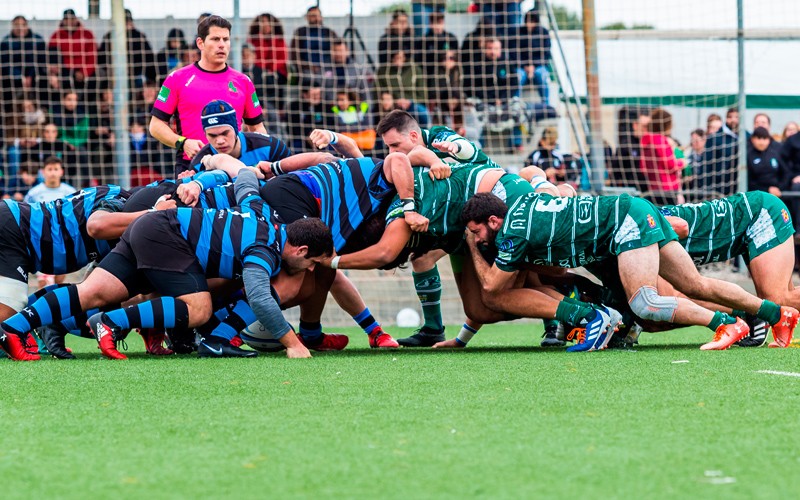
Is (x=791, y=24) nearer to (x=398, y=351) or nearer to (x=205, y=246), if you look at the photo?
(x=398, y=351)

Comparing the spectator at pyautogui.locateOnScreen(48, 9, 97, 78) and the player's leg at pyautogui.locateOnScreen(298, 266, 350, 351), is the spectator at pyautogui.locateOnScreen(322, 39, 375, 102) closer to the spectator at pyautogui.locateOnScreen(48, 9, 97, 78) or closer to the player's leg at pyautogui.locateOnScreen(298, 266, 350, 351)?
the spectator at pyautogui.locateOnScreen(48, 9, 97, 78)

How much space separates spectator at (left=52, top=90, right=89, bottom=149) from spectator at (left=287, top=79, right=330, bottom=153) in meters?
2.18

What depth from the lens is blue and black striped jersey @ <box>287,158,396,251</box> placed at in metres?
6.70

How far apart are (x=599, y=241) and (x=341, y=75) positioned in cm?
644

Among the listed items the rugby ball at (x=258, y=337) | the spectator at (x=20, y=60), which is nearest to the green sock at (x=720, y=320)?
the rugby ball at (x=258, y=337)

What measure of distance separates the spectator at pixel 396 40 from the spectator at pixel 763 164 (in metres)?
3.74

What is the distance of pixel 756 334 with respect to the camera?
6.65m

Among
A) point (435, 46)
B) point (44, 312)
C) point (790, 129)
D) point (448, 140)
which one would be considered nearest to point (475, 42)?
point (435, 46)

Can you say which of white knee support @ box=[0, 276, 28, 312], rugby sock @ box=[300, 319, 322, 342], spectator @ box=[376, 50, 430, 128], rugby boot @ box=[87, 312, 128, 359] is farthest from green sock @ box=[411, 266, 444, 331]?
spectator @ box=[376, 50, 430, 128]

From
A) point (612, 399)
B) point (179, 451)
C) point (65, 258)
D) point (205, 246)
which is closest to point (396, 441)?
point (179, 451)

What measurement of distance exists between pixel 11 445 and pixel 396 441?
3.73 feet

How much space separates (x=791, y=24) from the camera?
474 inches

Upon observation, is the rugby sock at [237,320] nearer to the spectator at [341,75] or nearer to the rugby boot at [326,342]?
the rugby boot at [326,342]

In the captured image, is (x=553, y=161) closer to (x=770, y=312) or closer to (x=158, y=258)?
(x=770, y=312)
